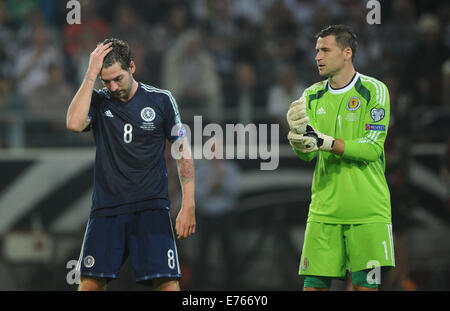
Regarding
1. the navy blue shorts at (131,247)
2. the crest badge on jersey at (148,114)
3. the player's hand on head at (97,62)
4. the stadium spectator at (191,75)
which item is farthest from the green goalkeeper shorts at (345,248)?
the stadium spectator at (191,75)

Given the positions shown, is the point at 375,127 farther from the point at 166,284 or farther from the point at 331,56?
the point at 166,284

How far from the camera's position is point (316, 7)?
475 inches

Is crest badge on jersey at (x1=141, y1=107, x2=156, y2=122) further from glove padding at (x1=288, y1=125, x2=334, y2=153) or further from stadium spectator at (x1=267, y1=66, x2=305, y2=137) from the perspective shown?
stadium spectator at (x1=267, y1=66, x2=305, y2=137)

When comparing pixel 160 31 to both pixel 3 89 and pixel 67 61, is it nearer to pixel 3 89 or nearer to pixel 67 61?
pixel 67 61

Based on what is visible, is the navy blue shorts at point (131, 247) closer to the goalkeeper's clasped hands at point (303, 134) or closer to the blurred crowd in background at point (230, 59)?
the goalkeeper's clasped hands at point (303, 134)

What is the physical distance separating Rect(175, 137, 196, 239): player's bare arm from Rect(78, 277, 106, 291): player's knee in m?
0.66

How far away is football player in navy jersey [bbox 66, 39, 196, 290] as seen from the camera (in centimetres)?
529

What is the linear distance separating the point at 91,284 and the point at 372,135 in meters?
2.30

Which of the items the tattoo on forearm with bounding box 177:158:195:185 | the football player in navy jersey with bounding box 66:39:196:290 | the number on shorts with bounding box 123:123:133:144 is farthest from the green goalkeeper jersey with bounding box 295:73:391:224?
the number on shorts with bounding box 123:123:133:144

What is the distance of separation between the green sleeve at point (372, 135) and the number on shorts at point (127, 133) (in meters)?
1.56

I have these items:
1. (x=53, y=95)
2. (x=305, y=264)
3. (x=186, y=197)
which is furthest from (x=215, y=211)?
(x=186, y=197)
